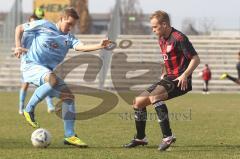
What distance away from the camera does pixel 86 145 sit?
27.0 ft

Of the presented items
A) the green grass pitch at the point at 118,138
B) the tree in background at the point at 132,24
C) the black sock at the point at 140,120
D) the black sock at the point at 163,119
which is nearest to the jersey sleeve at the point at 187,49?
the black sock at the point at 163,119

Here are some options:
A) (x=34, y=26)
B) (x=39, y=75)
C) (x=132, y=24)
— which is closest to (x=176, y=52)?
(x=39, y=75)

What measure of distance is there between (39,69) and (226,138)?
10.7 ft

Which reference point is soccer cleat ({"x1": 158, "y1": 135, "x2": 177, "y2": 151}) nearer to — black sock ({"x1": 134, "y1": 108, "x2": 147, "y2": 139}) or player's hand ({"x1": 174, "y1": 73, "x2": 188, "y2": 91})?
black sock ({"x1": 134, "y1": 108, "x2": 147, "y2": 139})

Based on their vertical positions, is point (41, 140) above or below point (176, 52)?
below

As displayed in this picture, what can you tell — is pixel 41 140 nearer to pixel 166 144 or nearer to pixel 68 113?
pixel 68 113

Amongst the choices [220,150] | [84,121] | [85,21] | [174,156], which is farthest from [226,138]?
[85,21]

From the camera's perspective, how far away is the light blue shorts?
28.8 feet

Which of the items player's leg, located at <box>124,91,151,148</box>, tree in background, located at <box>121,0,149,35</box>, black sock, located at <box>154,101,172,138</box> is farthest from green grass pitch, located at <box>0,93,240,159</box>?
tree in background, located at <box>121,0,149,35</box>

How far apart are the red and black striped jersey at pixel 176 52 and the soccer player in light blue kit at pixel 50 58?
99cm

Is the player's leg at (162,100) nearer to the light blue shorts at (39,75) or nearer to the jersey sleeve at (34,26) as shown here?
the light blue shorts at (39,75)

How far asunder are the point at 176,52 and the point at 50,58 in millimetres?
2229

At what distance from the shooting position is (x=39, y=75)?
9000 millimetres

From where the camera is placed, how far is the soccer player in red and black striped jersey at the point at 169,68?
7.82 m
